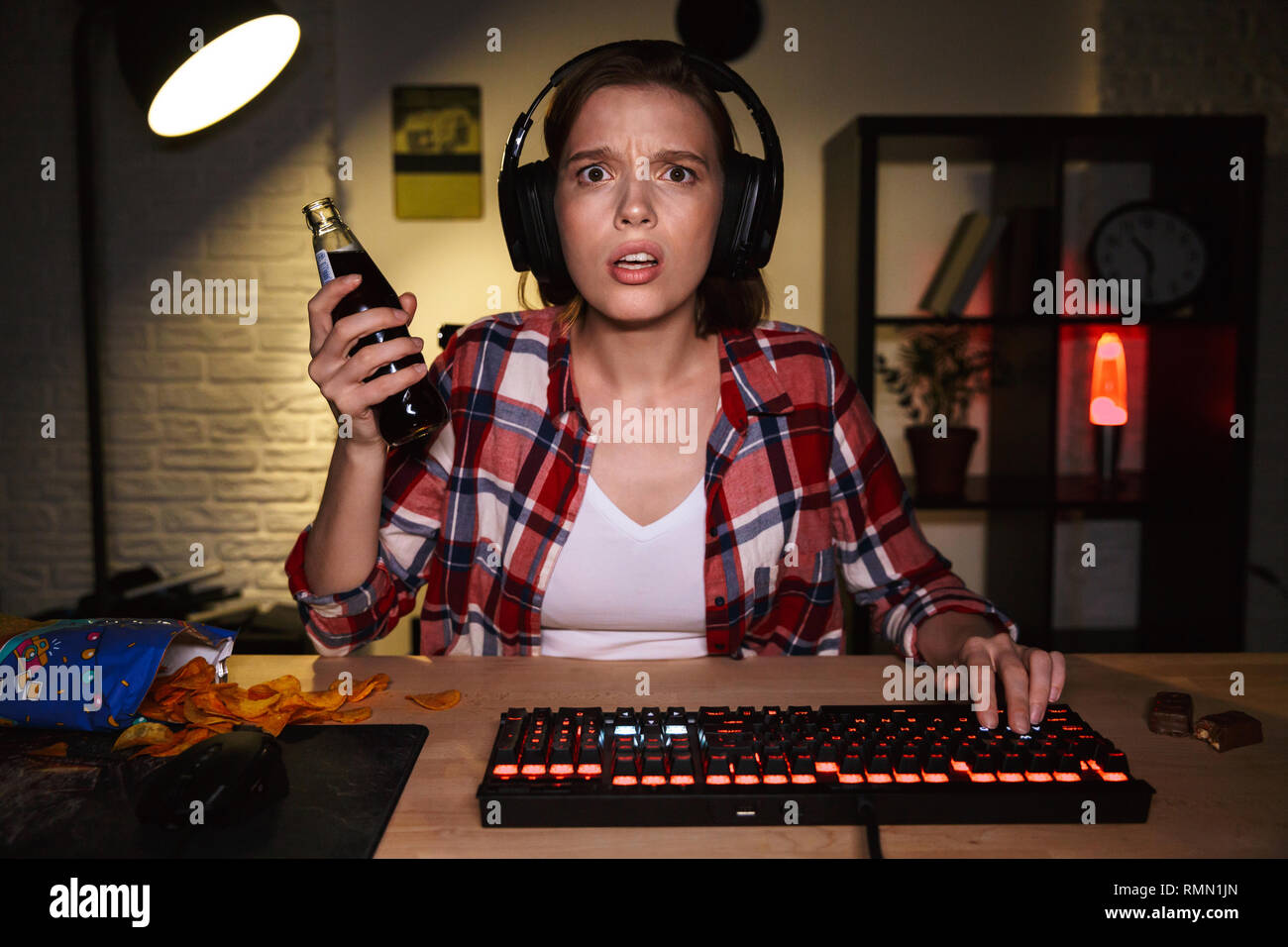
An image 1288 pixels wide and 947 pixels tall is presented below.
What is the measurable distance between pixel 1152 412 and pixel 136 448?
2931 millimetres

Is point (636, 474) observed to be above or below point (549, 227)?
below

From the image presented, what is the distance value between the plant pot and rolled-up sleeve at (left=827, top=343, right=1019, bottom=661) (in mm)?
1154

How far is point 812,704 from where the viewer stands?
3.11 ft

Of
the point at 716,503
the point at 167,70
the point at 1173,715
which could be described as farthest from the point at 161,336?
the point at 1173,715

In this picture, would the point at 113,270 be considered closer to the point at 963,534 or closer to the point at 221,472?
the point at 221,472

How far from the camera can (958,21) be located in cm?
265

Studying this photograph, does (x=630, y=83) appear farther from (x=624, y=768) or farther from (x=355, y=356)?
(x=624, y=768)

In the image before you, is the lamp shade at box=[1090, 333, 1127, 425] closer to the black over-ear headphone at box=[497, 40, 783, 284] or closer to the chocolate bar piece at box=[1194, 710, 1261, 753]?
the black over-ear headphone at box=[497, 40, 783, 284]

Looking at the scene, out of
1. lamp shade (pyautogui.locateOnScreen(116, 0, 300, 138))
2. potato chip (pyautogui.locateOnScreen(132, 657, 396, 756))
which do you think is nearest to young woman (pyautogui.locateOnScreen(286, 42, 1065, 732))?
potato chip (pyautogui.locateOnScreen(132, 657, 396, 756))

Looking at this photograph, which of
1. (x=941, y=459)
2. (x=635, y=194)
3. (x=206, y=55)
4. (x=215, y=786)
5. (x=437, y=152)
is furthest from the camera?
(x=437, y=152)

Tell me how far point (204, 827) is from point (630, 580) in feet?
2.28

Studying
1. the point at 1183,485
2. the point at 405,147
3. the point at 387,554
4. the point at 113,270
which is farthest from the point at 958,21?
the point at 113,270

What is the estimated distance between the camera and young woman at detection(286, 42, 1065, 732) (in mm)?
1172

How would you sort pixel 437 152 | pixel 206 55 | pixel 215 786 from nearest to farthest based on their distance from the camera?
1. pixel 215 786
2. pixel 206 55
3. pixel 437 152
